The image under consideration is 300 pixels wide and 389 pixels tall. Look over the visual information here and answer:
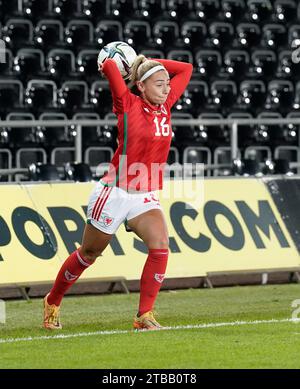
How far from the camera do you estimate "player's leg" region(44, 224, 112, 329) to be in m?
9.95

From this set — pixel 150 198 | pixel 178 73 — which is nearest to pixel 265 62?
pixel 178 73

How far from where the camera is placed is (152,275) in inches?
388

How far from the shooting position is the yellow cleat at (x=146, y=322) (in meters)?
9.93

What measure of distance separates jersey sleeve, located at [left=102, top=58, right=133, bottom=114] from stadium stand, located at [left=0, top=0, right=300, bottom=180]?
259 inches

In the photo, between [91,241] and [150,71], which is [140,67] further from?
[91,241]

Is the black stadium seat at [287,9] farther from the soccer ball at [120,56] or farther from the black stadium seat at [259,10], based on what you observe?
the soccer ball at [120,56]

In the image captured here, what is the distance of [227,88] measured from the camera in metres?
20.9

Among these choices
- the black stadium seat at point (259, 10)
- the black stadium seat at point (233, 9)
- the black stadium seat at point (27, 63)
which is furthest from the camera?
the black stadium seat at point (259, 10)

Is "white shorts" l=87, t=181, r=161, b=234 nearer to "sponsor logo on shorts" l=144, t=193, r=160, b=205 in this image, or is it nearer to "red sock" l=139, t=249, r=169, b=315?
"sponsor logo on shorts" l=144, t=193, r=160, b=205

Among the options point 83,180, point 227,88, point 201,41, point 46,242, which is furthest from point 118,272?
point 201,41

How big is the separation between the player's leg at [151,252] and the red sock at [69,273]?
502 millimetres

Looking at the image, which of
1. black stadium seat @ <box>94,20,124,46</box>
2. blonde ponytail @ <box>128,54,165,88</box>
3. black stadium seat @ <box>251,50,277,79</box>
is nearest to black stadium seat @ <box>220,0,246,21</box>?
black stadium seat @ <box>251,50,277,79</box>

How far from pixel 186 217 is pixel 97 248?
388cm

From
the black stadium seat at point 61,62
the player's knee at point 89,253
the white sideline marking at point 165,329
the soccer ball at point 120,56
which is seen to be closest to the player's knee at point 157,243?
the player's knee at point 89,253
